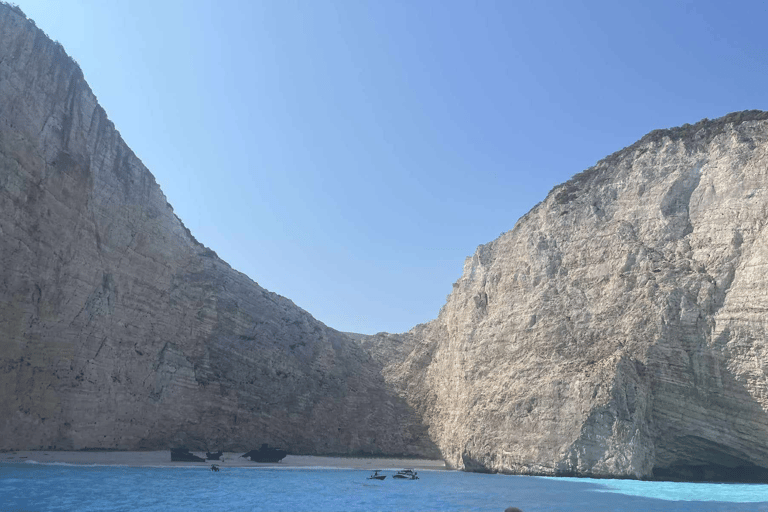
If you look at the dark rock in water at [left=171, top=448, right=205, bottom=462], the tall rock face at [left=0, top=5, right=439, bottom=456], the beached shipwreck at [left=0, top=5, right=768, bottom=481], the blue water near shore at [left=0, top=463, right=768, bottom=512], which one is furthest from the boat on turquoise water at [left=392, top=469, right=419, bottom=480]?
the tall rock face at [left=0, top=5, right=439, bottom=456]

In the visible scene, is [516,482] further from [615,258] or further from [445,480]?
[615,258]

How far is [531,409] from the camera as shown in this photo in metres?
35.4

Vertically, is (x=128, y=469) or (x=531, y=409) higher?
(x=531, y=409)

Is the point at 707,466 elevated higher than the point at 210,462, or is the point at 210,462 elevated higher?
the point at 707,466

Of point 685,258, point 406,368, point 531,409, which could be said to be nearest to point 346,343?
point 406,368

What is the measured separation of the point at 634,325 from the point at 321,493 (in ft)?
69.6

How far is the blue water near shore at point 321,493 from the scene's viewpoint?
715 inches

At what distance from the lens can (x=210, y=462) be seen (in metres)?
37.5

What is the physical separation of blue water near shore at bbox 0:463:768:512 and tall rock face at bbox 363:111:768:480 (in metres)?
2.67

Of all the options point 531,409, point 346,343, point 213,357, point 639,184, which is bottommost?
point 531,409

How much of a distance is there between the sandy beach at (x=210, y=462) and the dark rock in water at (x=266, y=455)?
0.42 meters

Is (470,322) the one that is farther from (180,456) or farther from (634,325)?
(180,456)

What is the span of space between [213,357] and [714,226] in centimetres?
3622

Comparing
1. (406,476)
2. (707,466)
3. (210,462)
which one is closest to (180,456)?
(210,462)
